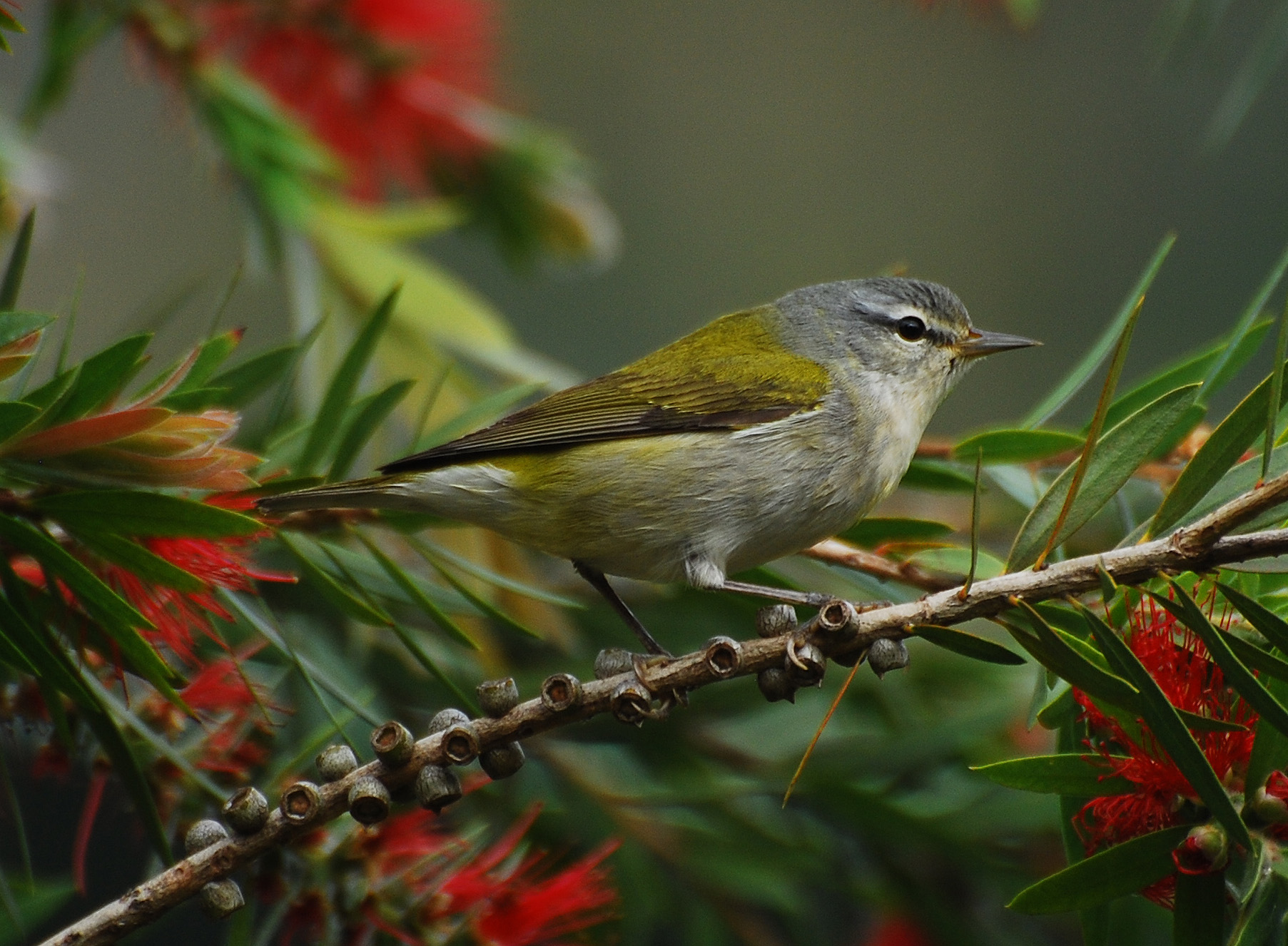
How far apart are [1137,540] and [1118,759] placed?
0.90ft

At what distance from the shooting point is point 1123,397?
69.9 inches

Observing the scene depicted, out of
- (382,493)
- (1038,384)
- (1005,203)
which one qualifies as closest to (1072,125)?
(1005,203)

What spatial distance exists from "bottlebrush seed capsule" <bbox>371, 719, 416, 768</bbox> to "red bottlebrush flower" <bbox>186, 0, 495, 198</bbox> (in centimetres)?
216

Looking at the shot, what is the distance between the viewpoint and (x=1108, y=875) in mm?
1215

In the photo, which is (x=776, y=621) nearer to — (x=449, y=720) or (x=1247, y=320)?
(x=449, y=720)

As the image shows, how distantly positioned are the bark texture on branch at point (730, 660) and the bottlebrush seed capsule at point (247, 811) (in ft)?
0.05

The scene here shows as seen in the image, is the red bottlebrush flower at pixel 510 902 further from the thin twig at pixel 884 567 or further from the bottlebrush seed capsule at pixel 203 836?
the thin twig at pixel 884 567

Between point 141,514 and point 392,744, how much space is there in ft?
1.24

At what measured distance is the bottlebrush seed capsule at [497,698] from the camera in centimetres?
130

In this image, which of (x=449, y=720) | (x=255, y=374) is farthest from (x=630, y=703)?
(x=255, y=374)

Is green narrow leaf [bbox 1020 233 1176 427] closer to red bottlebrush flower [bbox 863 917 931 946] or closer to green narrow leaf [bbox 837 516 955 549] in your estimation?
green narrow leaf [bbox 837 516 955 549]

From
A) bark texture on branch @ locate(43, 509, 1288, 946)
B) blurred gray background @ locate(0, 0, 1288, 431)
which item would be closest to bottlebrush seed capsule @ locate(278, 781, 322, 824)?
bark texture on branch @ locate(43, 509, 1288, 946)

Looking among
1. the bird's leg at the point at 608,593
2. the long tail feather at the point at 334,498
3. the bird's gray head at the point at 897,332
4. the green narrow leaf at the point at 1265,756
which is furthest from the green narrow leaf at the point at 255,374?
the bird's gray head at the point at 897,332

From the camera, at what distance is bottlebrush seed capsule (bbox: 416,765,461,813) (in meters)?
1.26
